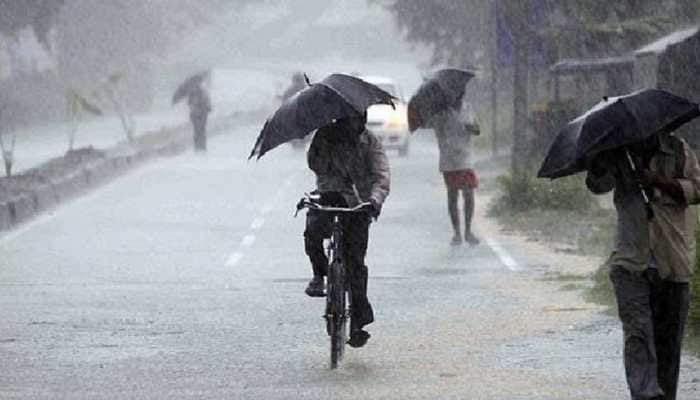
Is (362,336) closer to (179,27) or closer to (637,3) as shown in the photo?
(637,3)

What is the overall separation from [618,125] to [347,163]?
303cm

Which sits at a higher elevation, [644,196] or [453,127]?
[644,196]

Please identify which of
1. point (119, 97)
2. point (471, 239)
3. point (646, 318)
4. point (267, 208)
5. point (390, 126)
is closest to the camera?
point (646, 318)

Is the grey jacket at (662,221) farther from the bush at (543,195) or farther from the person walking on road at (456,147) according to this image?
the bush at (543,195)

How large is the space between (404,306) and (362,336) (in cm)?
277

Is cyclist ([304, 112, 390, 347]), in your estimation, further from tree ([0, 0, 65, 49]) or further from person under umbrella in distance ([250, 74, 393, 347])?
tree ([0, 0, 65, 49])

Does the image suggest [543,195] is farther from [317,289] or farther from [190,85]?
[190,85]

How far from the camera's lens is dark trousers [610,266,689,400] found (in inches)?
294

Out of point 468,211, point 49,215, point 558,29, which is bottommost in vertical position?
point 49,215

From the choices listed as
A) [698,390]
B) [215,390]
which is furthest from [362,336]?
[698,390]

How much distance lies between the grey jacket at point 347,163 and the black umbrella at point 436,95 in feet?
21.1

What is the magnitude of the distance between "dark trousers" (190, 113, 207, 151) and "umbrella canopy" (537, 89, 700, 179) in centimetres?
3119

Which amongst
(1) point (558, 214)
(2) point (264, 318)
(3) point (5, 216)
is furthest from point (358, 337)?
(3) point (5, 216)

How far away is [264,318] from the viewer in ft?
40.1
